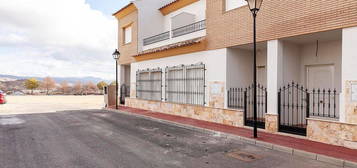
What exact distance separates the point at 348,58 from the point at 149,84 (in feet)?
35.7

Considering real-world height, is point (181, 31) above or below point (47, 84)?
above

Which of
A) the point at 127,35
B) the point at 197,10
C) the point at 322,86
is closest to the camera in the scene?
the point at 322,86

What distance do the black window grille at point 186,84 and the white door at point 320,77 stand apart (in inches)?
171

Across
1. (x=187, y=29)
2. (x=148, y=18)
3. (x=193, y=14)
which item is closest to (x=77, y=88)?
(x=148, y=18)

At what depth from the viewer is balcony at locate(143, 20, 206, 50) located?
12.1 meters

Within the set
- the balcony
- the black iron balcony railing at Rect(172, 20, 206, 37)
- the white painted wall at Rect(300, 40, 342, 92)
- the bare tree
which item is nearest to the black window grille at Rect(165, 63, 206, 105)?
the balcony

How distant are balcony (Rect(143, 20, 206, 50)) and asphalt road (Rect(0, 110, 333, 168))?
5.76 metres

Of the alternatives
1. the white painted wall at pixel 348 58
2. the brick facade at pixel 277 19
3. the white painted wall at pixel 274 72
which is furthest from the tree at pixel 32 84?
the white painted wall at pixel 348 58

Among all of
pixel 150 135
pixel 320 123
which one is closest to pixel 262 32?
pixel 320 123

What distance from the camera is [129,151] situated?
5.89 meters

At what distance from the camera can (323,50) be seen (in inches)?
328

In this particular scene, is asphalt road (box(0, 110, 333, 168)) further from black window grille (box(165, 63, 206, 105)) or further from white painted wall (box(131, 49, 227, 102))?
black window grille (box(165, 63, 206, 105))

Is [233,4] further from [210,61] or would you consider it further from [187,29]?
[187,29]

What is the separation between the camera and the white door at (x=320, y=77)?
819 cm
